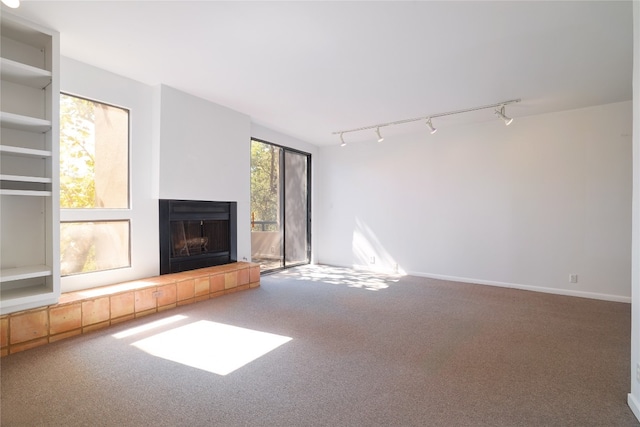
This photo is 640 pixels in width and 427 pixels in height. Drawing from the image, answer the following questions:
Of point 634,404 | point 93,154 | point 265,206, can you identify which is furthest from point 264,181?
point 634,404

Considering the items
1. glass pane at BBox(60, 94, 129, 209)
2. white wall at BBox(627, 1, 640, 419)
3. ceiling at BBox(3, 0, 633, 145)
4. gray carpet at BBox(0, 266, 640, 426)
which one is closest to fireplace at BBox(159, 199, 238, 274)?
glass pane at BBox(60, 94, 129, 209)

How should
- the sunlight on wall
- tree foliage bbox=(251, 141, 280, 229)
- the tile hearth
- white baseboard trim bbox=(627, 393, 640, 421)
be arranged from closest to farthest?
white baseboard trim bbox=(627, 393, 640, 421), the tile hearth, tree foliage bbox=(251, 141, 280, 229), the sunlight on wall

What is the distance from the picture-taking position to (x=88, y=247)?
338cm

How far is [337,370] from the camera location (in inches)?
91.0

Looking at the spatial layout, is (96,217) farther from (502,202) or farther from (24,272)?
(502,202)

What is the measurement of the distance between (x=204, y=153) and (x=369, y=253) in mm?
3678

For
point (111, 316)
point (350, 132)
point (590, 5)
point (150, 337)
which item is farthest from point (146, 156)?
point (590, 5)

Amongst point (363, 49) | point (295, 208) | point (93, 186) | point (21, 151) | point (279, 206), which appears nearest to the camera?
point (21, 151)

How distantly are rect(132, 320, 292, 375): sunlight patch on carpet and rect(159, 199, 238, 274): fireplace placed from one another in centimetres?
133

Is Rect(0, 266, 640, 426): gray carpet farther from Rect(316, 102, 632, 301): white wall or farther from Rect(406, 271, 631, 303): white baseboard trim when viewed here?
Rect(316, 102, 632, 301): white wall

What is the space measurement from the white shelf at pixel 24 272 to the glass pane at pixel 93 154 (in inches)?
26.6

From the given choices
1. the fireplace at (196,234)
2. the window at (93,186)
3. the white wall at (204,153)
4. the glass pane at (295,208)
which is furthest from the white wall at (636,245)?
the glass pane at (295,208)

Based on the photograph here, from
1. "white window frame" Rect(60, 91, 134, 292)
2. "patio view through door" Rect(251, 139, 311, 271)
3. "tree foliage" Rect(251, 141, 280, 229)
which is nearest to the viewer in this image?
"white window frame" Rect(60, 91, 134, 292)

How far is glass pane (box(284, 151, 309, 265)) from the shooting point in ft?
21.3
